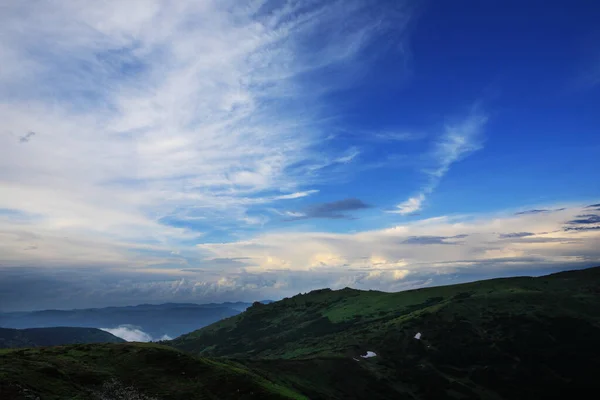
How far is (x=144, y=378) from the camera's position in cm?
8138

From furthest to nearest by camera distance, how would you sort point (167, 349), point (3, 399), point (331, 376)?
1. point (331, 376)
2. point (167, 349)
3. point (3, 399)

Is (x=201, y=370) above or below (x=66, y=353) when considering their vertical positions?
below

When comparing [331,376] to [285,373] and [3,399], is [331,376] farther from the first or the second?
[3,399]

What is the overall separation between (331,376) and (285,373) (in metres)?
24.4

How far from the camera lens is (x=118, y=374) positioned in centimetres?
8056

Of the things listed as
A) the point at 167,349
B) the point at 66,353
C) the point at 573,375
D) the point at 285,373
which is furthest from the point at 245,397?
the point at 573,375

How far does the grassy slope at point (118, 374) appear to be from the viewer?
206 feet

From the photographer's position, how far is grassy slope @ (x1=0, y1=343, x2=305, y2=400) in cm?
6272

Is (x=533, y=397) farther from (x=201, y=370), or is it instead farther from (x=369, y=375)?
(x=201, y=370)

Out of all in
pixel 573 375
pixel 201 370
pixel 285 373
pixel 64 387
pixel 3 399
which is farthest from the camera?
pixel 573 375

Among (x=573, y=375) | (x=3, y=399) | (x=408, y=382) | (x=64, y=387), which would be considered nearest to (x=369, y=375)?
(x=408, y=382)

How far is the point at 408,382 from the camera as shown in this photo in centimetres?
17775

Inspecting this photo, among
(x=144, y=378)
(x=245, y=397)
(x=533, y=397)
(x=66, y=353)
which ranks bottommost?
(x=533, y=397)

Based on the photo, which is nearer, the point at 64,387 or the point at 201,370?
the point at 64,387
